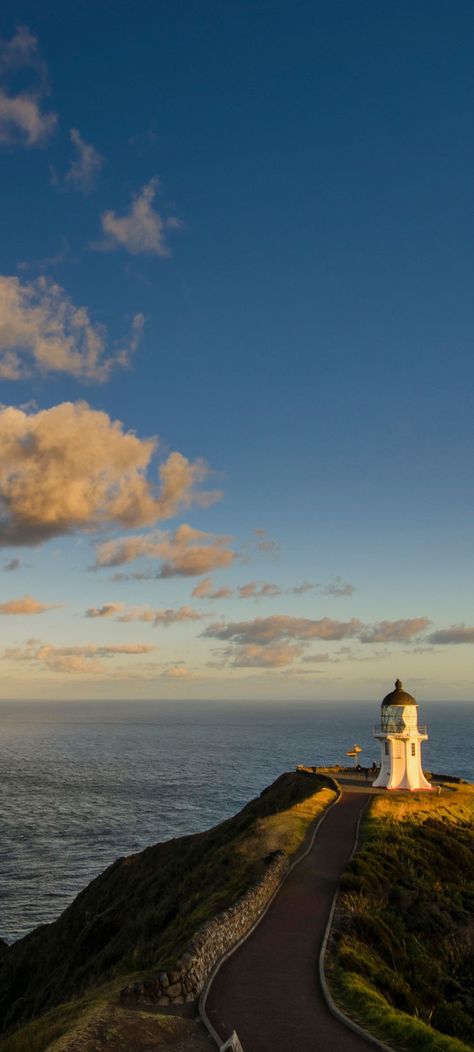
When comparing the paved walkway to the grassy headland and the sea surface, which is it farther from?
the sea surface

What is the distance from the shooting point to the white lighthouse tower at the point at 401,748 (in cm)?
5306

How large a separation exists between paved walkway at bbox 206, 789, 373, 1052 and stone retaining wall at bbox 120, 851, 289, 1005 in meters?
0.39

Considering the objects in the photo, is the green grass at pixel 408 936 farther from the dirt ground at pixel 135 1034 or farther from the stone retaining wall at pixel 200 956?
the dirt ground at pixel 135 1034

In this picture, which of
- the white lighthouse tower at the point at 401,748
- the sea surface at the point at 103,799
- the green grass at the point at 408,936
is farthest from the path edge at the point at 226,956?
the sea surface at the point at 103,799

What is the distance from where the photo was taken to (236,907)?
879 inches

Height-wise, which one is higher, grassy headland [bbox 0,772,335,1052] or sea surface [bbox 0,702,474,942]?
grassy headland [bbox 0,772,335,1052]

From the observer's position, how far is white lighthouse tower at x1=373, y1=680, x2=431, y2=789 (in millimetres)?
53062

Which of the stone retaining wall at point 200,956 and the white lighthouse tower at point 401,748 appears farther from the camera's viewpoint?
the white lighthouse tower at point 401,748

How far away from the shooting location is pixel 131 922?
35000mm

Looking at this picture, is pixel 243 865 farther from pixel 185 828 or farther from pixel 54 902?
pixel 185 828

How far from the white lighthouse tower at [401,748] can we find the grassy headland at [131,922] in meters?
4.92

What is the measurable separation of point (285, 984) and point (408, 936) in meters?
8.74

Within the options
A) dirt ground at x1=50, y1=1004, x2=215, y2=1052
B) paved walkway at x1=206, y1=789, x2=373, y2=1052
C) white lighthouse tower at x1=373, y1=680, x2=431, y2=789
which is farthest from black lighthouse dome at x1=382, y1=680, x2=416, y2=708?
dirt ground at x1=50, y1=1004, x2=215, y2=1052

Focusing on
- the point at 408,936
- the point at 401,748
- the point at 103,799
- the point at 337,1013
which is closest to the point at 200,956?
the point at 337,1013
